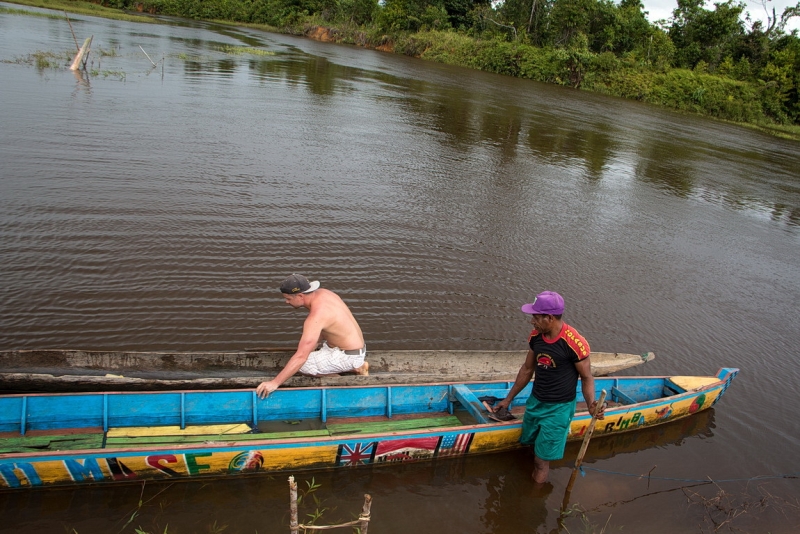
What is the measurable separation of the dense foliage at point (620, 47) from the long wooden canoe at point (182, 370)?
4186 cm

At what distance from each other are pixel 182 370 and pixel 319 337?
1.88m

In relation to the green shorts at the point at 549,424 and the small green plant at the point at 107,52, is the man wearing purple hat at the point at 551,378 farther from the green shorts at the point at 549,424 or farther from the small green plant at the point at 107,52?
the small green plant at the point at 107,52

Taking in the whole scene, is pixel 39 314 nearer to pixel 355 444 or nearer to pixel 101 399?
pixel 101 399

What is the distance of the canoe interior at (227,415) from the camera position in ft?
17.3

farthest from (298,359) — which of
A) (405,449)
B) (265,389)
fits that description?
(405,449)

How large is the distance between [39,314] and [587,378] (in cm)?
717

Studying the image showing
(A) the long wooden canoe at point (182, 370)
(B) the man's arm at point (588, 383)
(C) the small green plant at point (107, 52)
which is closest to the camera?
(B) the man's arm at point (588, 383)

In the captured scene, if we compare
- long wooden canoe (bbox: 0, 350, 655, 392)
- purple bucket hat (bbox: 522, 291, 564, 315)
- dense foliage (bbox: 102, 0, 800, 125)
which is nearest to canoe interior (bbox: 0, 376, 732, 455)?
long wooden canoe (bbox: 0, 350, 655, 392)

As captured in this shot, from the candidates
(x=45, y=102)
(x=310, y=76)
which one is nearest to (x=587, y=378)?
(x=45, y=102)

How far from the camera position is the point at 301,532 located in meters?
4.71

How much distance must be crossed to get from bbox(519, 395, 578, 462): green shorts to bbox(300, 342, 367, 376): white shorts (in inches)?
80.3

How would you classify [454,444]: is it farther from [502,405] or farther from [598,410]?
[598,410]

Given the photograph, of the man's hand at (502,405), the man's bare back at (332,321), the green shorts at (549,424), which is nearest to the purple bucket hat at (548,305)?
the green shorts at (549,424)

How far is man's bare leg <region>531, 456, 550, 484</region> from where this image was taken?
5.79 m
